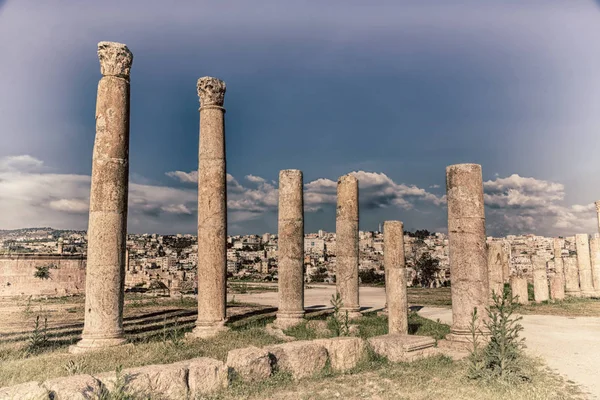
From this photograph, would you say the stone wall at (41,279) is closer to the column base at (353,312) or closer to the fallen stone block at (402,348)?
the column base at (353,312)

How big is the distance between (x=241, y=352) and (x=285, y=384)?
37.8 inches

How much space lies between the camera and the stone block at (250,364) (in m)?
8.10

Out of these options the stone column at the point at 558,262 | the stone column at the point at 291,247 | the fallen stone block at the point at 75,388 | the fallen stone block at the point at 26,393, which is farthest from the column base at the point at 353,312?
the stone column at the point at 558,262

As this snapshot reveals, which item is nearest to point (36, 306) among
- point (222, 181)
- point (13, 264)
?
point (13, 264)

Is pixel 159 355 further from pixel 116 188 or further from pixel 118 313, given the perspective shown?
pixel 116 188

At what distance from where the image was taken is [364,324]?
15.8 metres

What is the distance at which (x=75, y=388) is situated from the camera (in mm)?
6109

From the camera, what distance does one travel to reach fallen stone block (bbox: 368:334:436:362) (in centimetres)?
1013

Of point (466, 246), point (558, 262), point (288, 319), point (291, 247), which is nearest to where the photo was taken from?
point (466, 246)

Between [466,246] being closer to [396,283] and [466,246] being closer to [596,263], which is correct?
[396,283]

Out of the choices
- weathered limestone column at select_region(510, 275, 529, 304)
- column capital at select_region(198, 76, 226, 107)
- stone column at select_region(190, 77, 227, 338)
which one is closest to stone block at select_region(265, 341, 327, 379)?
stone column at select_region(190, 77, 227, 338)

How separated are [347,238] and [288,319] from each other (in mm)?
4624

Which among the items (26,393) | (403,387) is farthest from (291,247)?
(26,393)

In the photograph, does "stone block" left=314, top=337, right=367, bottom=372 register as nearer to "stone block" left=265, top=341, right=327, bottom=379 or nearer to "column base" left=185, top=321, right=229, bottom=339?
"stone block" left=265, top=341, right=327, bottom=379
